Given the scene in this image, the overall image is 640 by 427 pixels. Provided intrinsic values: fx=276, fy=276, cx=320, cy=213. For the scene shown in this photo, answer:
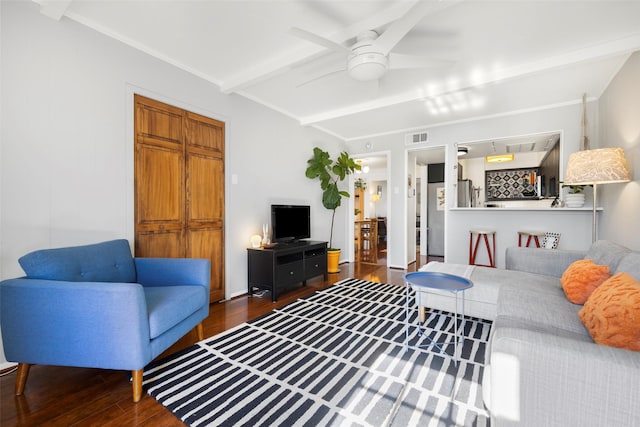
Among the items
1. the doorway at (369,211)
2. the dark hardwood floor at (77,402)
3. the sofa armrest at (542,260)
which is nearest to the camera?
the dark hardwood floor at (77,402)

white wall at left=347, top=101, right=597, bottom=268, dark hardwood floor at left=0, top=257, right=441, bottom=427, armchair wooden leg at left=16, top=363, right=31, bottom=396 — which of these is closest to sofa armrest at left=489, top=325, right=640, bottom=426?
dark hardwood floor at left=0, top=257, right=441, bottom=427

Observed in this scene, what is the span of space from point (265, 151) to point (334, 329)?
259 centimetres

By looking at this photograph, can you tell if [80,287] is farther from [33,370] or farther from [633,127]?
[633,127]

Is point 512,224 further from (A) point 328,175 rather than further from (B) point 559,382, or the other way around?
(B) point 559,382

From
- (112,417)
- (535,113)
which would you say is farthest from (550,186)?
(112,417)

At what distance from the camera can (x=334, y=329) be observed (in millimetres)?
2488

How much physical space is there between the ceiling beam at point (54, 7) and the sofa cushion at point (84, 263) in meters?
1.71

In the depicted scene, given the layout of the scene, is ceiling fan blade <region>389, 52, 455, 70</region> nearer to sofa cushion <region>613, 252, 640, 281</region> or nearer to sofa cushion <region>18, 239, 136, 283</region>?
sofa cushion <region>613, 252, 640, 281</region>

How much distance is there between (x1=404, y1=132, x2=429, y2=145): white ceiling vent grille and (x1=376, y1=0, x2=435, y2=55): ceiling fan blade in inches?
121

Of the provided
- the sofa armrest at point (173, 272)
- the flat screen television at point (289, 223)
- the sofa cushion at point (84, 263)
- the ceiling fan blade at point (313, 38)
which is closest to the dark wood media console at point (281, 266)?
the flat screen television at point (289, 223)

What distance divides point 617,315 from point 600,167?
6.39 feet

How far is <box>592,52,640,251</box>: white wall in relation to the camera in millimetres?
2480

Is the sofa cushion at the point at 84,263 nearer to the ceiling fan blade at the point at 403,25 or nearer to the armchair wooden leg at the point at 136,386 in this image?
the armchair wooden leg at the point at 136,386

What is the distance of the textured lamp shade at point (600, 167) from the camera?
2.41 metres
